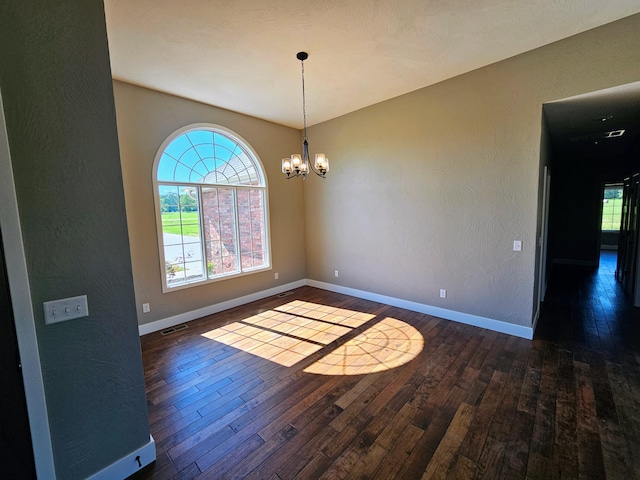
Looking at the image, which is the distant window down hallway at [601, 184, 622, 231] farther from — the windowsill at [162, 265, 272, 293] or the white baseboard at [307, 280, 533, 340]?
the windowsill at [162, 265, 272, 293]

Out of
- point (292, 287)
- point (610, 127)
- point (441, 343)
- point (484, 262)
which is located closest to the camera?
point (441, 343)

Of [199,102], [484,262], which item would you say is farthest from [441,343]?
[199,102]

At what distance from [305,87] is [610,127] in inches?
176

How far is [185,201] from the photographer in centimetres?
410

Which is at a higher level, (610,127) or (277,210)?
(610,127)

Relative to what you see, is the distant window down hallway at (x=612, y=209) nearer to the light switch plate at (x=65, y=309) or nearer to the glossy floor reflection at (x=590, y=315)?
the glossy floor reflection at (x=590, y=315)

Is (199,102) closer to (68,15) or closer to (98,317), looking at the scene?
(68,15)

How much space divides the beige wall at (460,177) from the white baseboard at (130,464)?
3620 mm

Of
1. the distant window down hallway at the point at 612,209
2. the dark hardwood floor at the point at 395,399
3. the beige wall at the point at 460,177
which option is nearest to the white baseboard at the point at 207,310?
the dark hardwood floor at the point at 395,399

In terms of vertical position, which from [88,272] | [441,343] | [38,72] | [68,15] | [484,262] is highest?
[68,15]

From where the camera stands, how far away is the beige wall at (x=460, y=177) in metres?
2.88

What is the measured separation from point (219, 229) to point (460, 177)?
372cm

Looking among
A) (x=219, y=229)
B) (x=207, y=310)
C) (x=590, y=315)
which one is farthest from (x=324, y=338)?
(x=590, y=315)

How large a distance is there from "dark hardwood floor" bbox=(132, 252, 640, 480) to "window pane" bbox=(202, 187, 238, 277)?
3.58ft
